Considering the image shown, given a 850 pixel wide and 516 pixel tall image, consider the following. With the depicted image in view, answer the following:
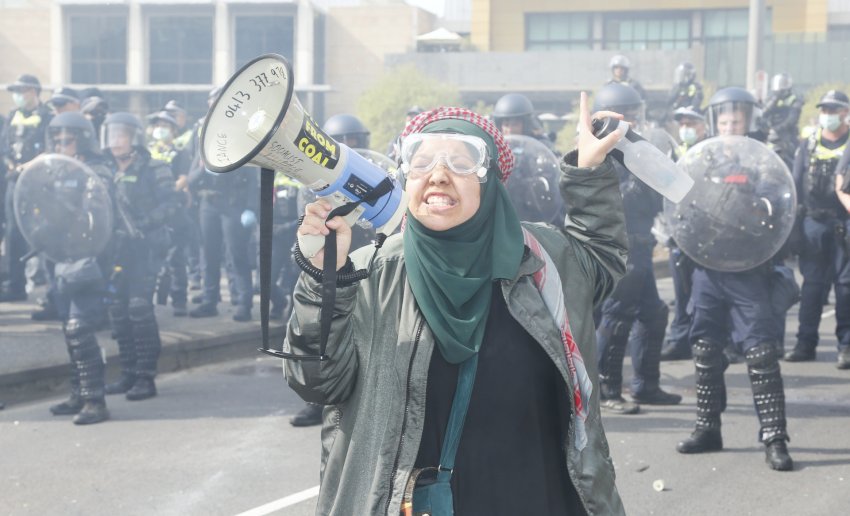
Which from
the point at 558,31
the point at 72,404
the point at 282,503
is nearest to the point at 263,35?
the point at 558,31

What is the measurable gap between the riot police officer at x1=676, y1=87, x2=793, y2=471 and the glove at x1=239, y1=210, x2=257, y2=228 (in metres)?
5.46

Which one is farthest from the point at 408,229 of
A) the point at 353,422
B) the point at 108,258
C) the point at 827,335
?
the point at 827,335

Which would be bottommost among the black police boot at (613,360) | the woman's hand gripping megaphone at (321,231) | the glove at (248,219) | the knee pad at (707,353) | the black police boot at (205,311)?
the black police boot at (205,311)

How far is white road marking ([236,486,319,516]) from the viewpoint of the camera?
5559 millimetres

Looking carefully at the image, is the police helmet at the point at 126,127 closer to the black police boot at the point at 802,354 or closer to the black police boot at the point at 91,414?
the black police boot at the point at 91,414

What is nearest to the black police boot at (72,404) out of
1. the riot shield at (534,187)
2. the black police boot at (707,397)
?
the riot shield at (534,187)

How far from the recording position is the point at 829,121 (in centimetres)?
970

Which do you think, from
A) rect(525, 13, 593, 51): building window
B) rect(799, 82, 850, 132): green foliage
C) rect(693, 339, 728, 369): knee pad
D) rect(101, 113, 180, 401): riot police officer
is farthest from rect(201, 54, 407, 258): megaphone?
rect(525, 13, 593, 51): building window

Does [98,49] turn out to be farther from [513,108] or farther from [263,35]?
[513,108]

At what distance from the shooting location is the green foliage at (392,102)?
38531mm

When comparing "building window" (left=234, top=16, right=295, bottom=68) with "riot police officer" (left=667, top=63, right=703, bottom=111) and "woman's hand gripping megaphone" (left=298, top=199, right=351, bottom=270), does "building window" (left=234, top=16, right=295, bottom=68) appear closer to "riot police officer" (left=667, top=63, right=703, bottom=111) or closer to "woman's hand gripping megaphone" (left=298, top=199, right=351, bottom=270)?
"riot police officer" (left=667, top=63, right=703, bottom=111)

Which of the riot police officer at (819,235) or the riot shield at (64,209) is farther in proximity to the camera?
the riot police officer at (819,235)

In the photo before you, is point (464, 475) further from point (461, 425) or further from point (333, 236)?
point (333, 236)

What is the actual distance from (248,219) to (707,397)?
5.67m
